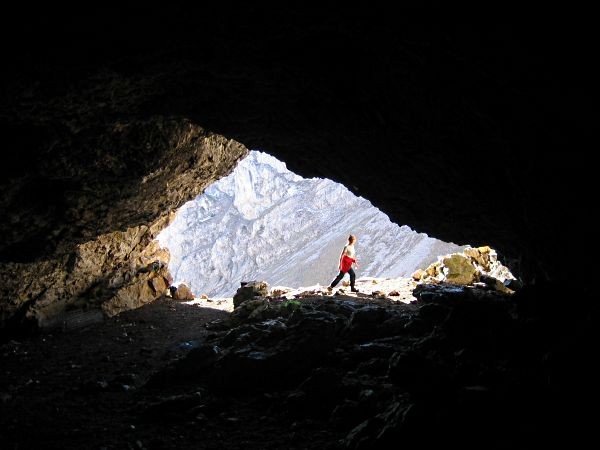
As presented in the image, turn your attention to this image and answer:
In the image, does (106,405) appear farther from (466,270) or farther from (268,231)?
(268,231)

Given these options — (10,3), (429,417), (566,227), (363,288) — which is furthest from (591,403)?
(363,288)

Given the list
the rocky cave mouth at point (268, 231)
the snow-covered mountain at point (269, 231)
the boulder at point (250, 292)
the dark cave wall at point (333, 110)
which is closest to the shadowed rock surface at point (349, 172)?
the dark cave wall at point (333, 110)

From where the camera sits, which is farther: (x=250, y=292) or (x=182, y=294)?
(x=182, y=294)

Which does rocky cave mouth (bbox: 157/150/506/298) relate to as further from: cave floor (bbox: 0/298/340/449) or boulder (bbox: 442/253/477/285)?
cave floor (bbox: 0/298/340/449)

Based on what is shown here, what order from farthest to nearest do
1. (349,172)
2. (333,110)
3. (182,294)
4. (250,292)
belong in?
(182,294) → (250,292) → (349,172) → (333,110)

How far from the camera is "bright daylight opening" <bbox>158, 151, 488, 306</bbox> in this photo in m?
86.1

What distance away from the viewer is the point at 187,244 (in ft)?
433

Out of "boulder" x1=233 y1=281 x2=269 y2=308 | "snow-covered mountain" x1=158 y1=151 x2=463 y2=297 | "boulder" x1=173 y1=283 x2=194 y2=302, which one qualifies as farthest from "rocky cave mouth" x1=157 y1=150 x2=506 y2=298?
"boulder" x1=233 y1=281 x2=269 y2=308

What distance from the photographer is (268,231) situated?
120 meters

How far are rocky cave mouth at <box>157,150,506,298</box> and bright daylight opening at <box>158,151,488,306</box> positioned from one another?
231 millimetres

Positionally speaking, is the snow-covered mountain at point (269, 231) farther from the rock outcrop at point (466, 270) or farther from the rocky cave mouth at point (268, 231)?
the rock outcrop at point (466, 270)

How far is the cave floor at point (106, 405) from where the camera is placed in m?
5.12

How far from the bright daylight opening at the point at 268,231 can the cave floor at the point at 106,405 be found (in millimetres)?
69039

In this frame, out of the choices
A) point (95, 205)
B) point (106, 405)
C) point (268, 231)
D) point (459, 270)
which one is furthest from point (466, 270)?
point (268, 231)
